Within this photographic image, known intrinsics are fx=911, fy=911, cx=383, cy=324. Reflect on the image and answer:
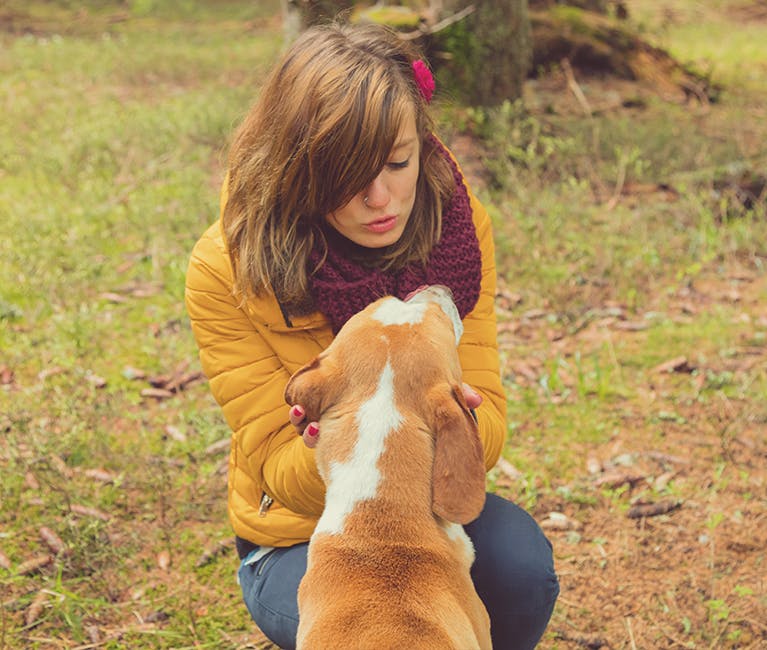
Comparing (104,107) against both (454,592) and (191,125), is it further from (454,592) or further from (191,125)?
(454,592)

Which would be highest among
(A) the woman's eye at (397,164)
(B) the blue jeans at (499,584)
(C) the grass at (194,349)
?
(A) the woman's eye at (397,164)

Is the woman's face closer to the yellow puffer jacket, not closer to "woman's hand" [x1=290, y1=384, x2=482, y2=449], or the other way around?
the yellow puffer jacket

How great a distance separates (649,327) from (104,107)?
6462mm

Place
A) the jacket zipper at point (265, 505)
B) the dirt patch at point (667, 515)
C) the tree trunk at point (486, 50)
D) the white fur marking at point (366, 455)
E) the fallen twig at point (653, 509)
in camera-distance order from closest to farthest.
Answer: the white fur marking at point (366, 455)
the jacket zipper at point (265, 505)
the dirt patch at point (667, 515)
the fallen twig at point (653, 509)
the tree trunk at point (486, 50)

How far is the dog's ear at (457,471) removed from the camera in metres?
2.51

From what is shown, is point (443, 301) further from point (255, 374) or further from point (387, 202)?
point (255, 374)

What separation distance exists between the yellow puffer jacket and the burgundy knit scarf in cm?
14

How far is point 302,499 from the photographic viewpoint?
308 cm

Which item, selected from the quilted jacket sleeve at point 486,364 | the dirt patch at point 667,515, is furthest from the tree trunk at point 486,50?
the quilted jacket sleeve at point 486,364

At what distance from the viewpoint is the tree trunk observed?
7.54 m

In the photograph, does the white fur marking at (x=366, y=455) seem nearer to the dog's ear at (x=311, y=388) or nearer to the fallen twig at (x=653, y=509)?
the dog's ear at (x=311, y=388)

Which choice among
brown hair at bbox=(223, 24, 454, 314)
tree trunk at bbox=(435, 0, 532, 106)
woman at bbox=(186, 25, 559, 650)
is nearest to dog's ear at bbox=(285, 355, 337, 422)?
woman at bbox=(186, 25, 559, 650)

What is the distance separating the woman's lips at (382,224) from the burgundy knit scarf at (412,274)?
15 centimetres

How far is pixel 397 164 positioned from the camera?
10.5ft
